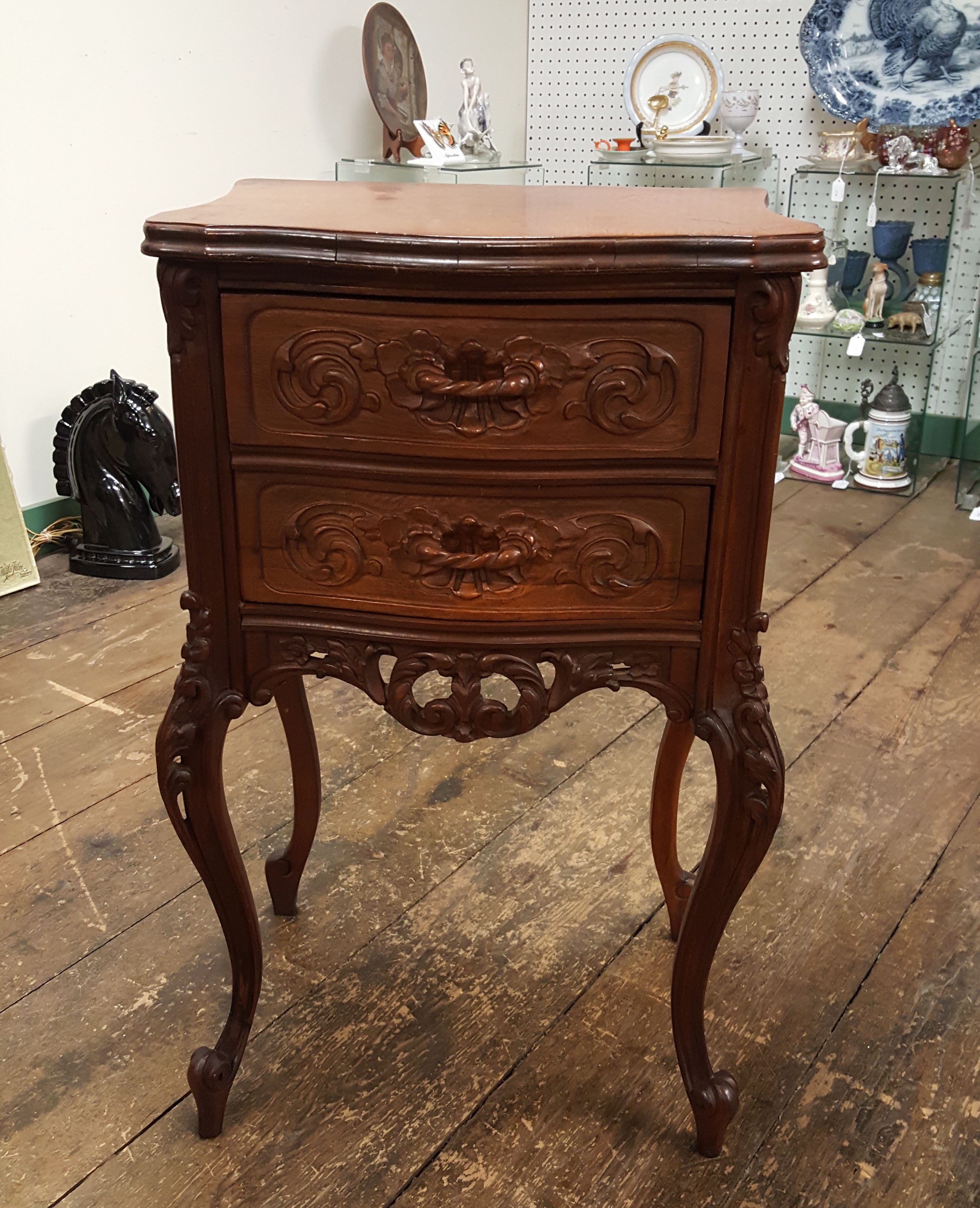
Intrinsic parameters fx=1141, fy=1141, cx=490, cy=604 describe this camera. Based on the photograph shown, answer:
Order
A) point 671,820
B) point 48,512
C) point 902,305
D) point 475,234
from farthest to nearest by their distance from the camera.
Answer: point 902,305 → point 48,512 → point 671,820 → point 475,234

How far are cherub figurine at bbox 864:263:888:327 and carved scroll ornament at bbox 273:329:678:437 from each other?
8.23 feet

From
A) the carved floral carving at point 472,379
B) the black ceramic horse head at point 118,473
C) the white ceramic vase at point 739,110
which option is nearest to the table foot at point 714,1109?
the carved floral carving at point 472,379

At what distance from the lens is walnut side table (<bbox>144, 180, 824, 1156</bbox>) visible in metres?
0.89

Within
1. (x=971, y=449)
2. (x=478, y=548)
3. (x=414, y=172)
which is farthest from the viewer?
(x=971, y=449)

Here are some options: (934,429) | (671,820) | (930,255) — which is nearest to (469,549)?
(671,820)

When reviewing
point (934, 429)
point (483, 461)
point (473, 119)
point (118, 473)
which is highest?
point (473, 119)

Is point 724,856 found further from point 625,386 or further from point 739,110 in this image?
point 739,110

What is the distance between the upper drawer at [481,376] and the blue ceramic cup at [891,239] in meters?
2.55

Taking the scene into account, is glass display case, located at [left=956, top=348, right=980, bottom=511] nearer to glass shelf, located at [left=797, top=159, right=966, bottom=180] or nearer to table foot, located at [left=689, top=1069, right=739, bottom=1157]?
glass shelf, located at [left=797, top=159, right=966, bottom=180]

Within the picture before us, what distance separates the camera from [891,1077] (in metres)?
1.27

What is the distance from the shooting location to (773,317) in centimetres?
89

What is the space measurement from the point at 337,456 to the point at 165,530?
2.01 metres

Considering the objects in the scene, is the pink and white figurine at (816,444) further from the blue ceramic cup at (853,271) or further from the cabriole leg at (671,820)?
the cabriole leg at (671,820)

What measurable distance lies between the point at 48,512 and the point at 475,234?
6.82 feet
